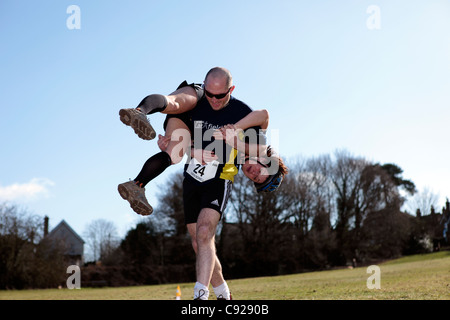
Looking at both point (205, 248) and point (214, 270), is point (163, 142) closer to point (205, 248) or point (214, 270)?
point (205, 248)

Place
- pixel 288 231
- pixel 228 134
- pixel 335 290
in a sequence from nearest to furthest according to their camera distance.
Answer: pixel 228 134 → pixel 335 290 → pixel 288 231

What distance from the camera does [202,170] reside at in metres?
5.45

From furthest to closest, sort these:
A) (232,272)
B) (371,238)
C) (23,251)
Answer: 1. (371,238)
2. (232,272)
3. (23,251)

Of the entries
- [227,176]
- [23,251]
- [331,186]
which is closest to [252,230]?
[331,186]

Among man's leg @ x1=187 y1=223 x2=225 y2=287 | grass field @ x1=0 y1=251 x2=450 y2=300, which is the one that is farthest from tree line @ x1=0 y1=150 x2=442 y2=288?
man's leg @ x1=187 y1=223 x2=225 y2=287

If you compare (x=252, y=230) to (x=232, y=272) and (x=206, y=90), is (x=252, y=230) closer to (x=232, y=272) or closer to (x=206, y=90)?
(x=232, y=272)

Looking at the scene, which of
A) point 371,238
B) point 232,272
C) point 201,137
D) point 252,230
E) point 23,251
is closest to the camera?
point 201,137

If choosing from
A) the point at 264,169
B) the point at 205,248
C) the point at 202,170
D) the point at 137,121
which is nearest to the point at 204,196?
the point at 202,170

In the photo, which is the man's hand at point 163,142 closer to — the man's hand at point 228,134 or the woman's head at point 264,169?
the man's hand at point 228,134

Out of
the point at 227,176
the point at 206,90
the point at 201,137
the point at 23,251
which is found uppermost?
the point at 206,90

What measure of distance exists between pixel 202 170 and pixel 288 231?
44.9 metres

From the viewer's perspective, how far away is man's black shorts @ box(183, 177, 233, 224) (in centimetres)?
533
